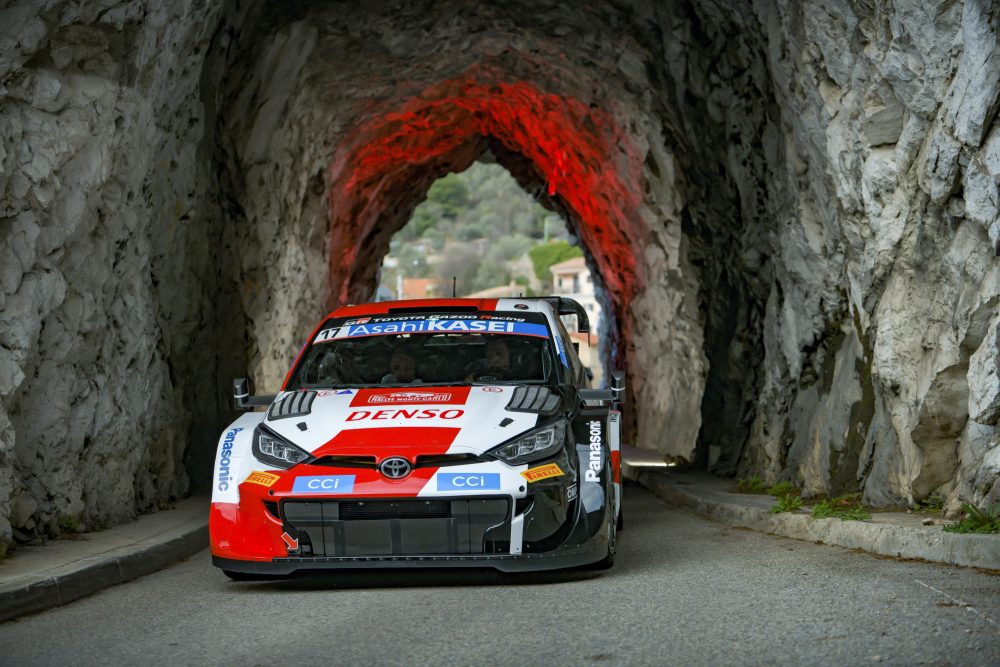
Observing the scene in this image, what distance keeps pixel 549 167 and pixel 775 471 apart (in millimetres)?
14918

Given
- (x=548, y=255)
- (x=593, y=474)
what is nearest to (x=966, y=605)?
(x=593, y=474)

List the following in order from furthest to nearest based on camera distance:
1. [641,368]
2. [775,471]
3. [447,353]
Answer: [641,368] < [775,471] < [447,353]

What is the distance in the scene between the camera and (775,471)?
14258mm

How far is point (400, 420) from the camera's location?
7676mm

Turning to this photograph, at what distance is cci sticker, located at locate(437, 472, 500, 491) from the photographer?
722 cm

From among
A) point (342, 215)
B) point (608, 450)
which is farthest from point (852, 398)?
point (342, 215)

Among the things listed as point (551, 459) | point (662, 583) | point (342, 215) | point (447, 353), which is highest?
point (342, 215)

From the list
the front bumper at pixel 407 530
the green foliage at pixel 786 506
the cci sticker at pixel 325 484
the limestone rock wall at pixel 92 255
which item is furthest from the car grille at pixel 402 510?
the green foliage at pixel 786 506

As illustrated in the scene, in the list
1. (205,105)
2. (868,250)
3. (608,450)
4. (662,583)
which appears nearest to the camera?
(662,583)

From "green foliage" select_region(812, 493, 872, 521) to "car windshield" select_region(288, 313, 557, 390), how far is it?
2.73m

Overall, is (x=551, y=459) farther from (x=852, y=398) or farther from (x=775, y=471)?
(x=775, y=471)

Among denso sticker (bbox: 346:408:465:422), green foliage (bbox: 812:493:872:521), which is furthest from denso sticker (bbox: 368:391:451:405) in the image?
green foliage (bbox: 812:493:872:521)

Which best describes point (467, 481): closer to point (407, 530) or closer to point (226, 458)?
point (407, 530)

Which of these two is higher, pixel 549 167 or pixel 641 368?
pixel 549 167
